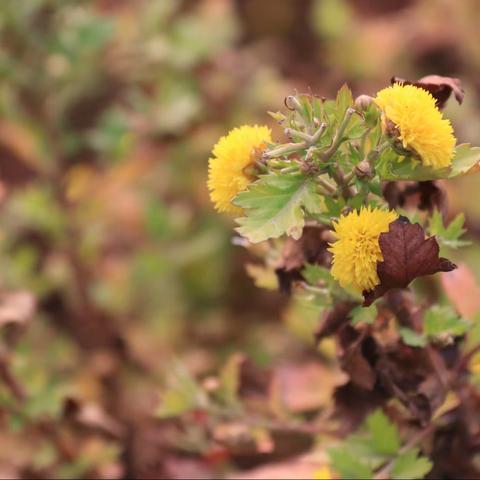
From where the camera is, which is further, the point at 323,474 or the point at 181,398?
the point at 181,398

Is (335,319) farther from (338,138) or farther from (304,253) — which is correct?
(338,138)

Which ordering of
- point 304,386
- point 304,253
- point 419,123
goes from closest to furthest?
point 419,123, point 304,253, point 304,386

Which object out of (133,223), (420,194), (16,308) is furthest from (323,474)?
(133,223)

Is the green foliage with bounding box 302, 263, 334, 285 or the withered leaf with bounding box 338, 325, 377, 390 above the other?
the green foliage with bounding box 302, 263, 334, 285

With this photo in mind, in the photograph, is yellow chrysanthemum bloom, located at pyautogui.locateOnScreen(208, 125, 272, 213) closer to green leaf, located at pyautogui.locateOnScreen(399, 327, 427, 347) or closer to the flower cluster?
the flower cluster

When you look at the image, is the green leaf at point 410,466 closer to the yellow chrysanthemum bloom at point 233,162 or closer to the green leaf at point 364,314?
the green leaf at point 364,314

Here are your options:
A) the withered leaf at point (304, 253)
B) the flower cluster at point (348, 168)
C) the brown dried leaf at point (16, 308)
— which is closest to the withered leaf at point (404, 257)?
the flower cluster at point (348, 168)

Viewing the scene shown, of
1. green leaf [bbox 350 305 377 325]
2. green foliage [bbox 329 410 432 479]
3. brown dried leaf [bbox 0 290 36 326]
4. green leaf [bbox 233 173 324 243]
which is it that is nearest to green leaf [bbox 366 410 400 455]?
green foliage [bbox 329 410 432 479]
